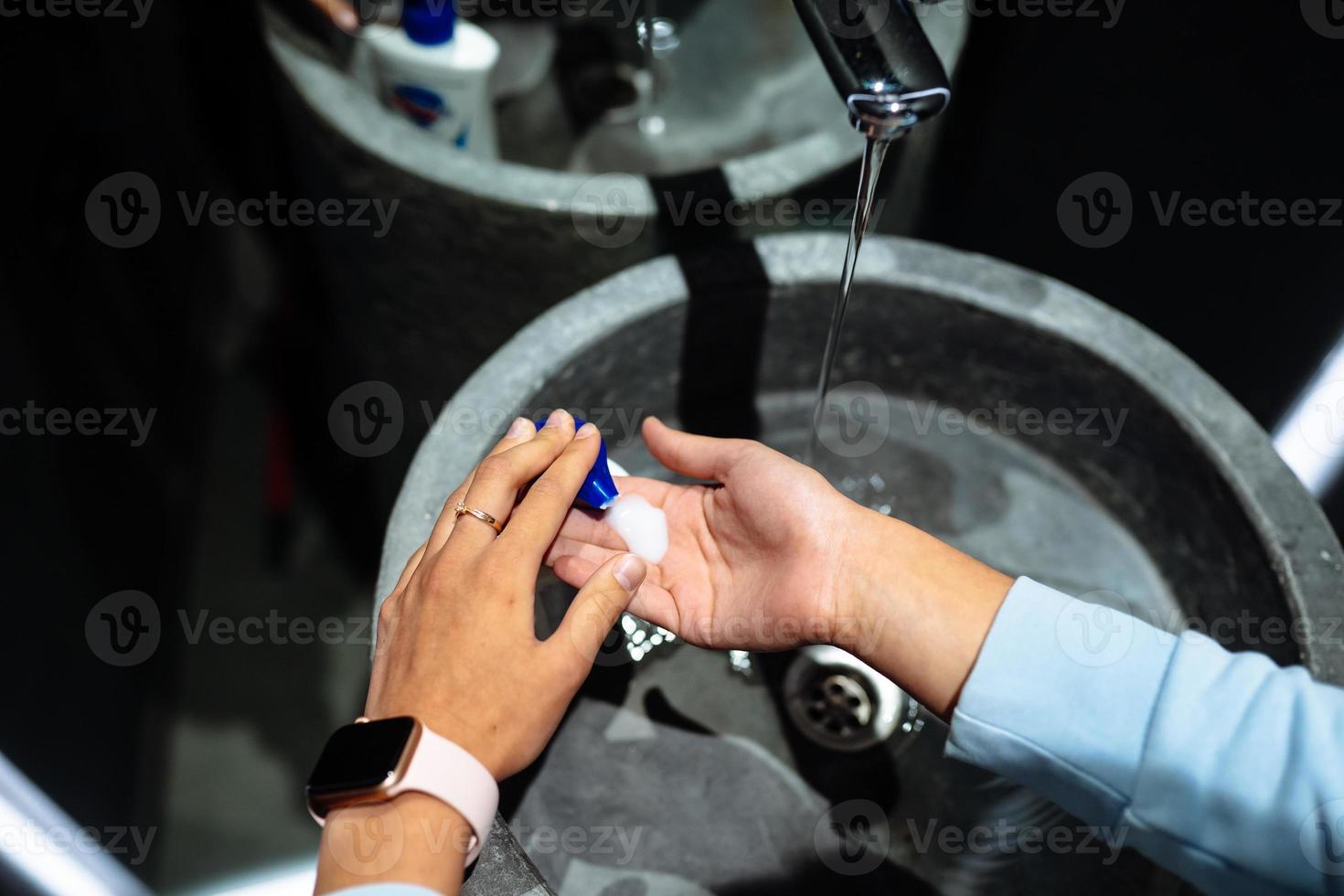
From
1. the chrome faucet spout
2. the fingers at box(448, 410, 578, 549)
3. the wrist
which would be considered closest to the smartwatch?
the fingers at box(448, 410, 578, 549)

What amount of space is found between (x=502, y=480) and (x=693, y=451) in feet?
0.44

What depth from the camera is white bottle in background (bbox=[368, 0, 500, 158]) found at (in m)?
0.88

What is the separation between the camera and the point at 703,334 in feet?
2.33

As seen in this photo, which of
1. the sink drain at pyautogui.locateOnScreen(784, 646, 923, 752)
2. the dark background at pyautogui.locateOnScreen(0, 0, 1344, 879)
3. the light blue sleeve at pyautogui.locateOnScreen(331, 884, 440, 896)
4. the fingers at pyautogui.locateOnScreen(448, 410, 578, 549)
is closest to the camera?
the light blue sleeve at pyautogui.locateOnScreen(331, 884, 440, 896)

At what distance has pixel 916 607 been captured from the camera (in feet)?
1.79

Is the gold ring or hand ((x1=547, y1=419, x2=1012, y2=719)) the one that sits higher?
the gold ring

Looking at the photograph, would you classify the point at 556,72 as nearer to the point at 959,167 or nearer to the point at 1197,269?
the point at 959,167

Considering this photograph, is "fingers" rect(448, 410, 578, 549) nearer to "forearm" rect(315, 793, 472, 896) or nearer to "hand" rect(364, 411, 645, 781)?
"hand" rect(364, 411, 645, 781)

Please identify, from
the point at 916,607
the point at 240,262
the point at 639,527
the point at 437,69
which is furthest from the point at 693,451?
the point at 240,262

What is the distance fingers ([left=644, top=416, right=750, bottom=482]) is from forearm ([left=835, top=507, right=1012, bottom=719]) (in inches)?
3.5

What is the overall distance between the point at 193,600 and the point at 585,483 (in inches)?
38.5

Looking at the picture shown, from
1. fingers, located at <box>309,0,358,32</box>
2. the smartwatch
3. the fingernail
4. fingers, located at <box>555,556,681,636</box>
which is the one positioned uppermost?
fingers, located at <box>309,0,358,32</box>

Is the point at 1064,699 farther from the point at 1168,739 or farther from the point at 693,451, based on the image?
the point at 693,451

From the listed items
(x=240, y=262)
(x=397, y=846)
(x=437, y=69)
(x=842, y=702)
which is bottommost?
(x=240, y=262)
